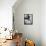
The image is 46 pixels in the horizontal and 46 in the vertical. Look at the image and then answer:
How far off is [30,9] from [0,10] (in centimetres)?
192

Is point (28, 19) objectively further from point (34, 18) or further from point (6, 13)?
point (6, 13)

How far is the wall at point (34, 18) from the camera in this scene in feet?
18.4

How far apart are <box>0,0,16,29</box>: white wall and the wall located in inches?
55.6

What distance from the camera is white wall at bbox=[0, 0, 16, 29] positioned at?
13.6 ft

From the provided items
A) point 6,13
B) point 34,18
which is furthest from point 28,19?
point 6,13

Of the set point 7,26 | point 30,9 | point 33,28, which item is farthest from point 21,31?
point 7,26

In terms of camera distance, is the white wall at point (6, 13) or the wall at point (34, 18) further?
the wall at point (34, 18)

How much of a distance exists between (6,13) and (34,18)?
1.88 metres

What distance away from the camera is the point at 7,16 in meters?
4.23

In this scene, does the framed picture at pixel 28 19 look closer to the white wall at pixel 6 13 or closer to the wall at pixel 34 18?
the wall at pixel 34 18

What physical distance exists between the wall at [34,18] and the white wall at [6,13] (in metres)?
1.41

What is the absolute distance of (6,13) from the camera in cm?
420

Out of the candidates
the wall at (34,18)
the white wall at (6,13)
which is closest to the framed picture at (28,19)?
the wall at (34,18)

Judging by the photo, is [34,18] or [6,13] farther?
[34,18]
